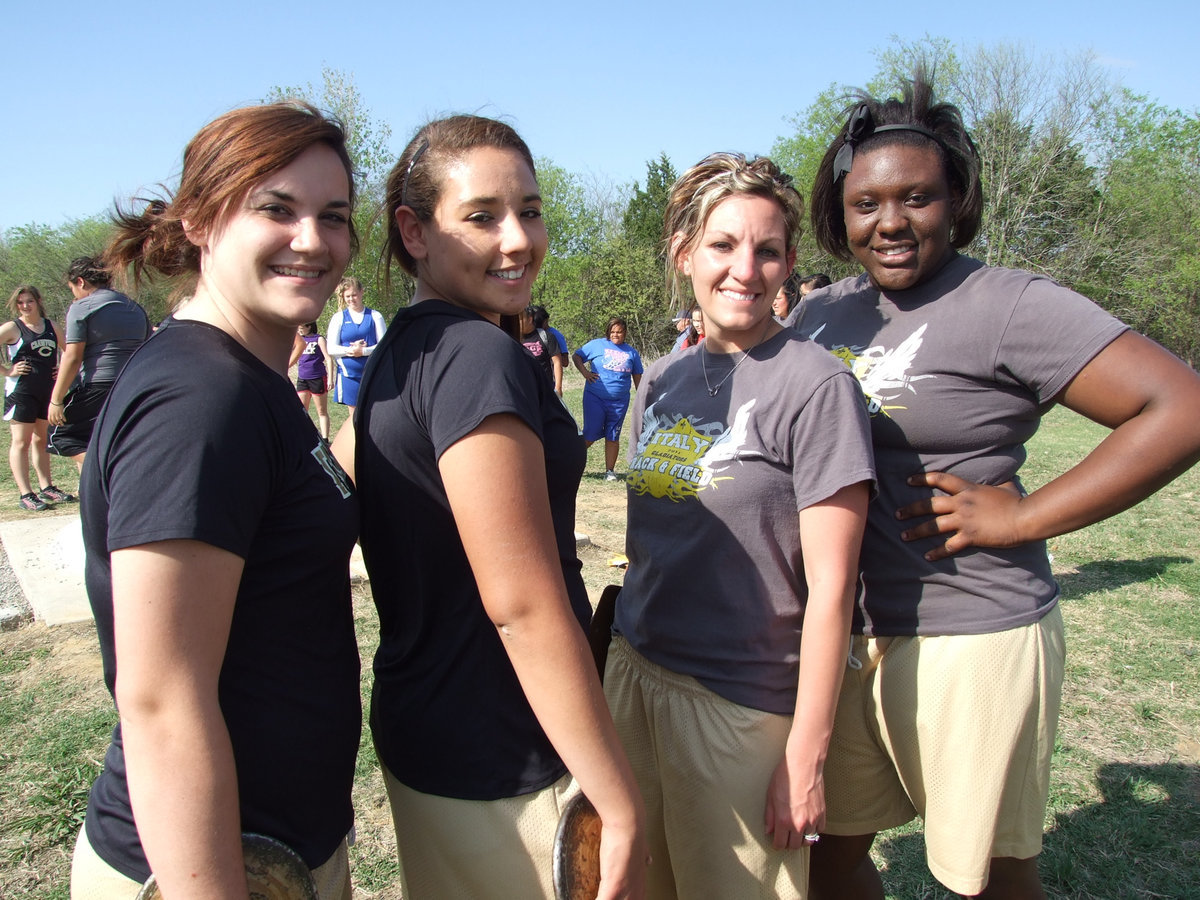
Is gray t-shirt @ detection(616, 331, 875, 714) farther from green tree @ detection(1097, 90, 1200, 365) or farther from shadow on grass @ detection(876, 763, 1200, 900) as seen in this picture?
green tree @ detection(1097, 90, 1200, 365)

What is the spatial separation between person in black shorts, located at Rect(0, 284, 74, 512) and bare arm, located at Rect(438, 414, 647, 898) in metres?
7.77

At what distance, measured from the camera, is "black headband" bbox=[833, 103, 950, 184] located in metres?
1.94

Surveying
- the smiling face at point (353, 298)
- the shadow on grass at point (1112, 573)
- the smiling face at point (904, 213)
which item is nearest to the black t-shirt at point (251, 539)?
the smiling face at point (904, 213)

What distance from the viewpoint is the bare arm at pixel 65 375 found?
20.5 feet

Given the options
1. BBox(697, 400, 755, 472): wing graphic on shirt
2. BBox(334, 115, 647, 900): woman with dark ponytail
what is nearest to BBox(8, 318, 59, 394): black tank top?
BBox(334, 115, 647, 900): woman with dark ponytail

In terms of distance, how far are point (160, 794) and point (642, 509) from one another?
1.18 m

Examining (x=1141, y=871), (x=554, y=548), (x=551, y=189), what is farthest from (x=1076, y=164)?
(x=554, y=548)

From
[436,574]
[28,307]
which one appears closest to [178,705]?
[436,574]

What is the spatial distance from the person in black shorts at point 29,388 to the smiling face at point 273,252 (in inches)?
295

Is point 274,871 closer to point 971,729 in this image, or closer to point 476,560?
point 476,560

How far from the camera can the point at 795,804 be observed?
1.63 m

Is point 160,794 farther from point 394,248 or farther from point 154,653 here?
point 394,248

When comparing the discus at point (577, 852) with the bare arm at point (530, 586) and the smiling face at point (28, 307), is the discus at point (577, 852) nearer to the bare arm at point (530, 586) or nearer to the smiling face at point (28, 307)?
the bare arm at point (530, 586)

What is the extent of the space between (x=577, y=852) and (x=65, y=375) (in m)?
6.66
